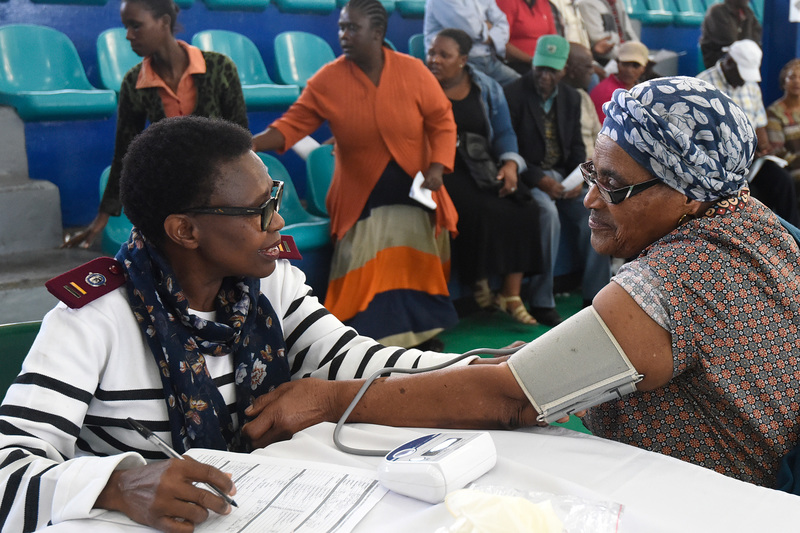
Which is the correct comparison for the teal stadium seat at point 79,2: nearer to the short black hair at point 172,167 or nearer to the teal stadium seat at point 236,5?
the teal stadium seat at point 236,5

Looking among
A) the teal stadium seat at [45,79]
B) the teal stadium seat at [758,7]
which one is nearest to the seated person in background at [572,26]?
the teal stadium seat at [758,7]

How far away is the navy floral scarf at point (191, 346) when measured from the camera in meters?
1.28

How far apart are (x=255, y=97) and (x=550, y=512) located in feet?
12.4

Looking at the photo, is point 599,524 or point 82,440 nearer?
point 599,524

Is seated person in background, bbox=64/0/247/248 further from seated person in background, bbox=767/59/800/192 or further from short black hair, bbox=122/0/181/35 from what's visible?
seated person in background, bbox=767/59/800/192

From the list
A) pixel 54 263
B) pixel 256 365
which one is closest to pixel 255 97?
pixel 54 263

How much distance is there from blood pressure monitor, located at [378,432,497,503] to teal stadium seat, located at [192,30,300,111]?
138 inches

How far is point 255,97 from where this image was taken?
14.1 ft

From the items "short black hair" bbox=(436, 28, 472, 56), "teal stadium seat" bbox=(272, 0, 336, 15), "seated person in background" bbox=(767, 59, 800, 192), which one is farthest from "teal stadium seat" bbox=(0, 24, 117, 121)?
"seated person in background" bbox=(767, 59, 800, 192)

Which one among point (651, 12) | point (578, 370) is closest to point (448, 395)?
point (578, 370)

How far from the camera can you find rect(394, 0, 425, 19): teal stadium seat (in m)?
5.30

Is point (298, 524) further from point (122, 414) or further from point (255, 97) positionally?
point (255, 97)

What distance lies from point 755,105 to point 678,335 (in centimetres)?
547

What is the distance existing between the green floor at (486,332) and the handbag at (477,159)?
0.73m
